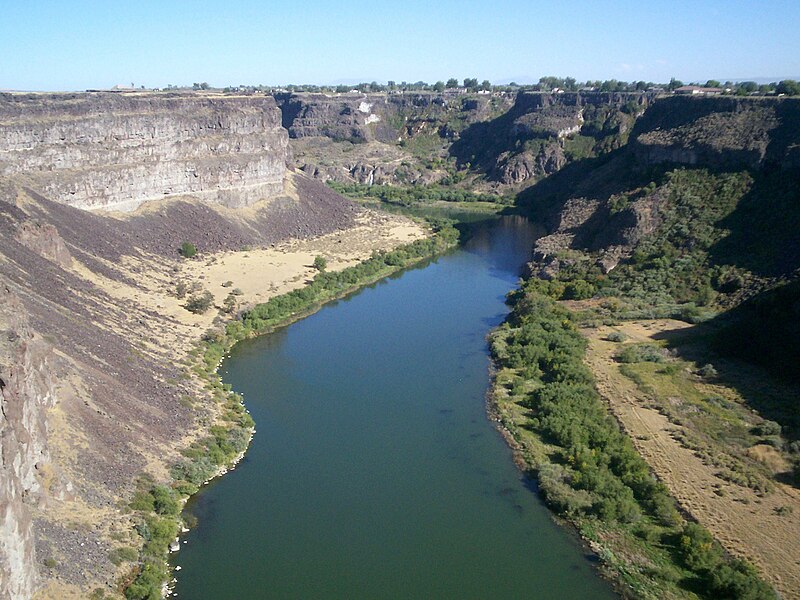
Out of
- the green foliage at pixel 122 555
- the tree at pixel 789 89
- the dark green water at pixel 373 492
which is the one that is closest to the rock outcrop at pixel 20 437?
the green foliage at pixel 122 555

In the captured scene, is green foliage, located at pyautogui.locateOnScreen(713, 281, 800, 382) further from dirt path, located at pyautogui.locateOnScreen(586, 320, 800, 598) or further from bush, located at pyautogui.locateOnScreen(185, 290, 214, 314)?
bush, located at pyautogui.locateOnScreen(185, 290, 214, 314)

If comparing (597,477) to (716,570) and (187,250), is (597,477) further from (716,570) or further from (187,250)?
(187,250)


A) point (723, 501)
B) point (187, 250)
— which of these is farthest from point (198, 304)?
point (723, 501)

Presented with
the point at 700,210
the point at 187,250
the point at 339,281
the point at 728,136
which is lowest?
the point at 339,281

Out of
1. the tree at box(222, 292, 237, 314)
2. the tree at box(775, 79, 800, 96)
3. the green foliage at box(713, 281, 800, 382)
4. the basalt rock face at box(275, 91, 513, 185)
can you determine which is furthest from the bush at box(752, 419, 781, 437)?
the basalt rock face at box(275, 91, 513, 185)

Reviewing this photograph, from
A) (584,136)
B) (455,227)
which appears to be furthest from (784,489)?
(584,136)
